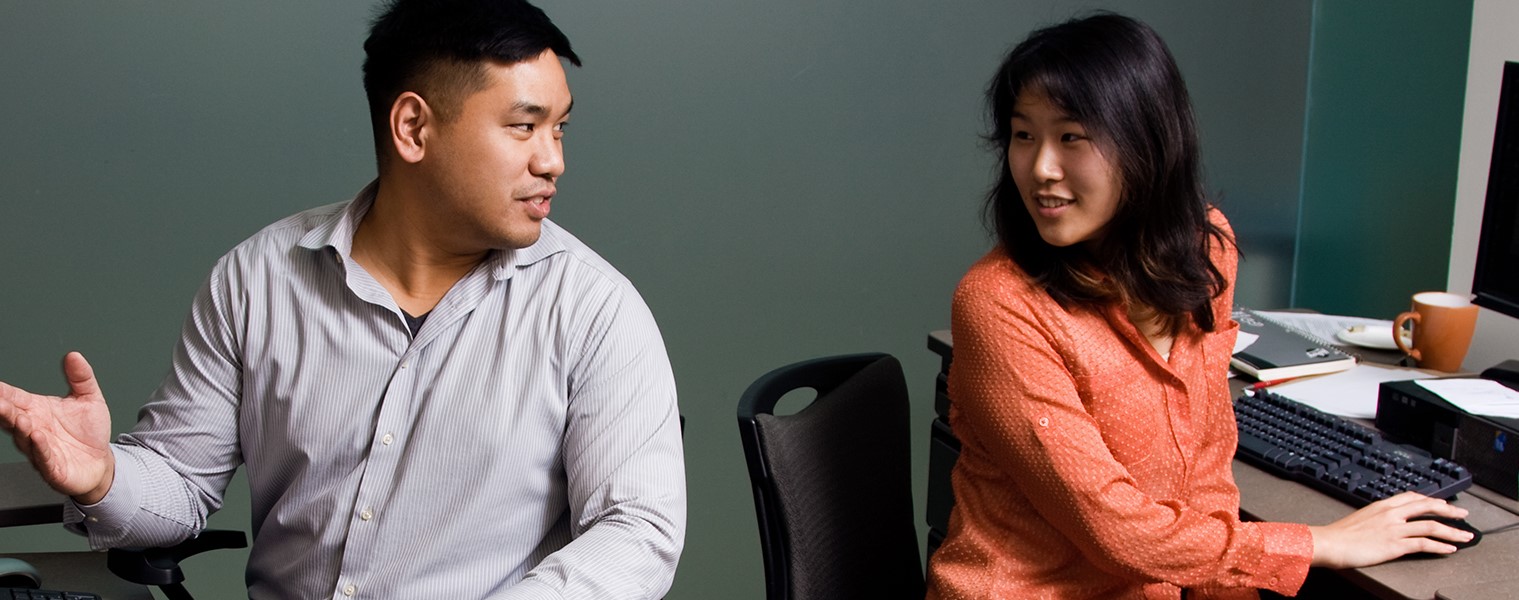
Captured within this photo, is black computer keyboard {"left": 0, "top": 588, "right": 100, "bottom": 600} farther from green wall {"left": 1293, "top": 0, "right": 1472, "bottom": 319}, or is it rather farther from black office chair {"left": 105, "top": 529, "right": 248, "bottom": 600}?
green wall {"left": 1293, "top": 0, "right": 1472, "bottom": 319}

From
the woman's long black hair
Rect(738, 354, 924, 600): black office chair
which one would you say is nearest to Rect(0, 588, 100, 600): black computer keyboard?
Rect(738, 354, 924, 600): black office chair

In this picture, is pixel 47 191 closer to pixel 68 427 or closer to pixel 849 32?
pixel 68 427

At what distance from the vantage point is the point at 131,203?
7.89ft

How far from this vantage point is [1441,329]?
209 cm

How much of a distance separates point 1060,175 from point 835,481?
0.44 metres

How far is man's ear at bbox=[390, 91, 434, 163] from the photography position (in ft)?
4.83

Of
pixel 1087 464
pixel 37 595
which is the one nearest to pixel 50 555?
pixel 37 595

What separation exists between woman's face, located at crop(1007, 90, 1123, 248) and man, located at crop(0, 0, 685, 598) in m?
0.47

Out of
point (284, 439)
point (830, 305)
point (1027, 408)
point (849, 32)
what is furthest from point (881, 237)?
point (284, 439)

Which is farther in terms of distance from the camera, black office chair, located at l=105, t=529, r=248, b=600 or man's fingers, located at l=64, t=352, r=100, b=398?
black office chair, located at l=105, t=529, r=248, b=600

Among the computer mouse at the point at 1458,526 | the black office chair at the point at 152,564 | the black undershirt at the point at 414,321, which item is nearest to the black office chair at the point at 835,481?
the black undershirt at the point at 414,321

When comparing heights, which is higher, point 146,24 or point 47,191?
point 146,24

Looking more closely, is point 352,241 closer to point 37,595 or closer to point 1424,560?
point 37,595

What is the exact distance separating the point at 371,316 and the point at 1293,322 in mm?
1622
